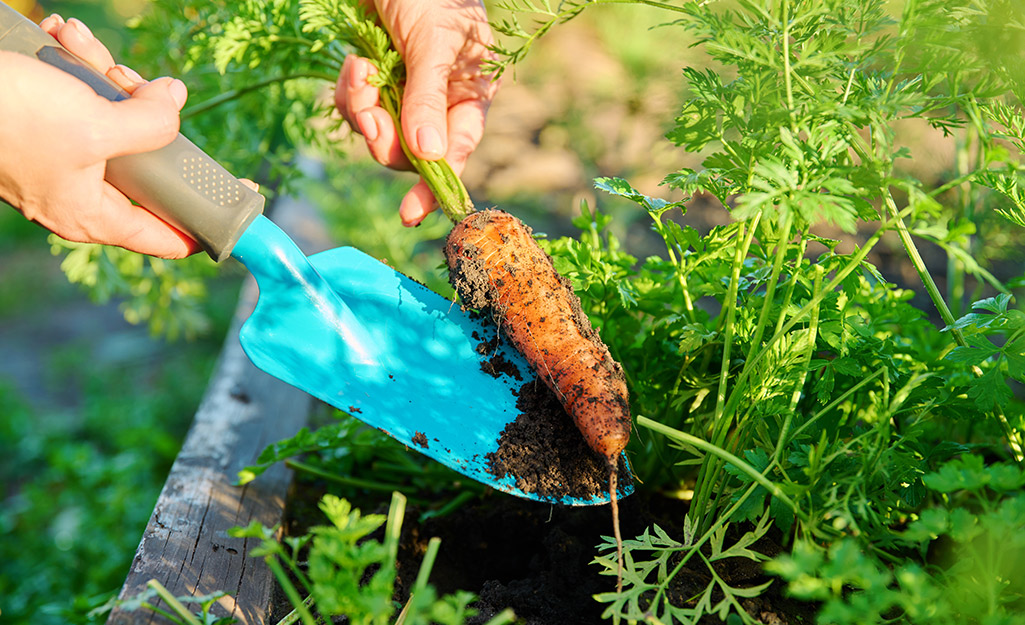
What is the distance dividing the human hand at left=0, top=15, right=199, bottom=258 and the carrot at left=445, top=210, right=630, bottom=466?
0.66 metres

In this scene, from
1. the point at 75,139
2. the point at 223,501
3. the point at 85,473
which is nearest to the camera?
the point at 75,139

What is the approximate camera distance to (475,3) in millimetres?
1685

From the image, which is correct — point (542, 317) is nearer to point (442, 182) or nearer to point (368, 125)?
point (442, 182)

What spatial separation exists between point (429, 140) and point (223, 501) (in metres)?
1.00

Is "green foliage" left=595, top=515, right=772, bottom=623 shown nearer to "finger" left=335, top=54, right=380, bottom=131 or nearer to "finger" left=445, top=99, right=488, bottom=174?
"finger" left=445, top=99, right=488, bottom=174

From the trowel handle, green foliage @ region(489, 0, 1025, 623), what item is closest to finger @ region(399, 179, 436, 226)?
the trowel handle

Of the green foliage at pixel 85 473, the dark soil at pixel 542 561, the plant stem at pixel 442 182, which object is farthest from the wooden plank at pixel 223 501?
the plant stem at pixel 442 182

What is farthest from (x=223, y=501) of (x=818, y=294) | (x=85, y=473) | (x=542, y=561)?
(x=85, y=473)

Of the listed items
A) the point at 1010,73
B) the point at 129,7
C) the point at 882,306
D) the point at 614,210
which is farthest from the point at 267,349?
the point at 129,7

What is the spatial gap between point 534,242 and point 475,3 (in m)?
0.64

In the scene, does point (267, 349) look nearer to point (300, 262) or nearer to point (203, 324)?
point (300, 262)

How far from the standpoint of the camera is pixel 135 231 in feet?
4.72

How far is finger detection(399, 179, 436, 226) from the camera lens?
1.81 meters

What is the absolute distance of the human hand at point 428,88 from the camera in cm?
171
